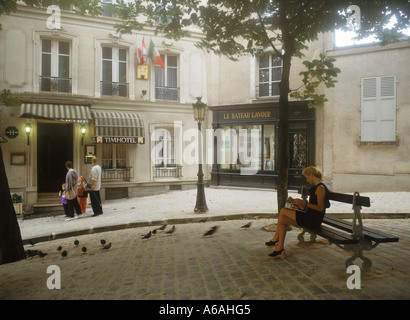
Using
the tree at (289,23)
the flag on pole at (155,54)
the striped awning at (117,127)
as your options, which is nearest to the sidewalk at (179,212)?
the striped awning at (117,127)

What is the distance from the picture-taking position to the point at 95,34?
13.3 meters

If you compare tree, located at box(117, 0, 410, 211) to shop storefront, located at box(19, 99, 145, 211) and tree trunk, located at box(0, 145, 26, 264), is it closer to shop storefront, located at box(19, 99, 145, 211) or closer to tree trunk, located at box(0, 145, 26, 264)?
tree trunk, located at box(0, 145, 26, 264)

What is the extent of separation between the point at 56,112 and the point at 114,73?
11.0ft

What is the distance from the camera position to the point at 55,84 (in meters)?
12.7

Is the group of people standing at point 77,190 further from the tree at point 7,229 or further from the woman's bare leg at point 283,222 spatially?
the woman's bare leg at point 283,222

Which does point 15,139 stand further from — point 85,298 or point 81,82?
point 85,298

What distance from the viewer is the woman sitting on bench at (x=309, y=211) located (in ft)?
13.1

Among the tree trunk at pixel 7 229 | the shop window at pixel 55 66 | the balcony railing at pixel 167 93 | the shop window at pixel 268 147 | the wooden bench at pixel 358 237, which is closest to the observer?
the wooden bench at pixel 358 237

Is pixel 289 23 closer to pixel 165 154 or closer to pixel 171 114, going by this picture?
pixel 171 114

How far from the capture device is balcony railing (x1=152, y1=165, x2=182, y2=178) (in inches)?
566

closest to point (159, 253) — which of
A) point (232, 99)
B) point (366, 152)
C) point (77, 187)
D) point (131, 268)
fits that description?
point (131, 268)

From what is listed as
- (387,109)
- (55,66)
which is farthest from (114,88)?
(387,109)

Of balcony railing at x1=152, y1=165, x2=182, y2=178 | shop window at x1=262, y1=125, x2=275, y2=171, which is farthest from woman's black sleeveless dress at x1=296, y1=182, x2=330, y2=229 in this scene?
balcony railing at x1=152, y1=165, x2=182, y2=178

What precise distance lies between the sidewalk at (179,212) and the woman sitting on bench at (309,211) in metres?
3.97
